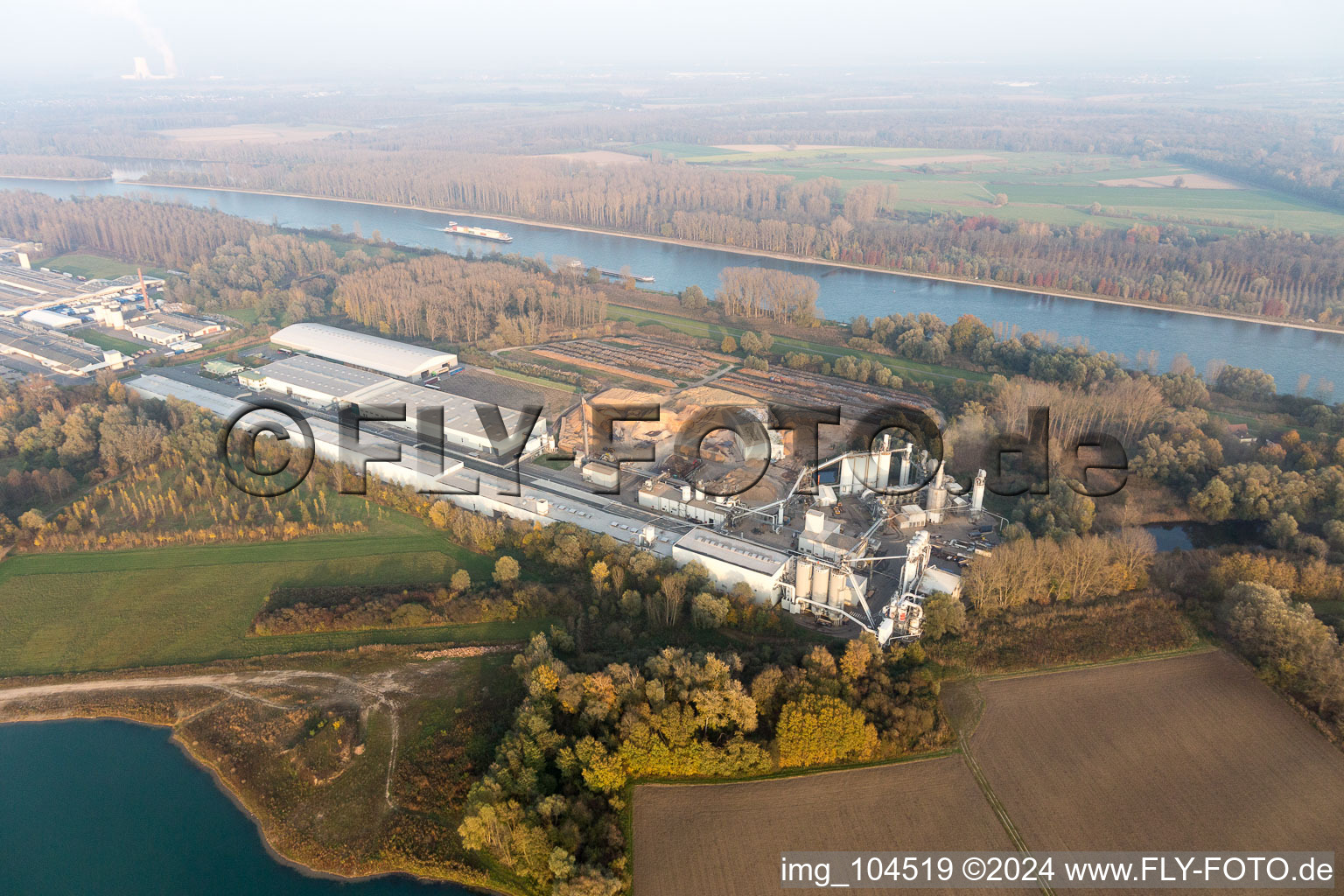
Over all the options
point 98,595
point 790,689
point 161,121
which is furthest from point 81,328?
point 161,121

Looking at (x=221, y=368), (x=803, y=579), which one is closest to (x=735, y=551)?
(x=803, y=579)

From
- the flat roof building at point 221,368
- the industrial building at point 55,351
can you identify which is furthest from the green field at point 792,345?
the industrial building at point 55,351

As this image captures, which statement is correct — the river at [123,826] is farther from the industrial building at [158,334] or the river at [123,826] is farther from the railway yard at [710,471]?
the industrial building at [158,334]

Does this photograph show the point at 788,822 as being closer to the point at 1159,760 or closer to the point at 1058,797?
the point at 1058,797

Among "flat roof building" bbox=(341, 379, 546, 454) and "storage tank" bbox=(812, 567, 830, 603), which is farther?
"flat roof building" bbox=(341, 379, 546, 454)

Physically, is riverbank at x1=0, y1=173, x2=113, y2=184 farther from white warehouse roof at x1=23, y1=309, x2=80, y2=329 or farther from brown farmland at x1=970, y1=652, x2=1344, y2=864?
brown farmland at x1=970, y1=652, x2=1344, y2=864

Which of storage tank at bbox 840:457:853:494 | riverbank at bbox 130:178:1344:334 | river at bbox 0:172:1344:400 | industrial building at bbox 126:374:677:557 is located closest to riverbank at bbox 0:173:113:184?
riverbank at bbox 130:178:1344:334
